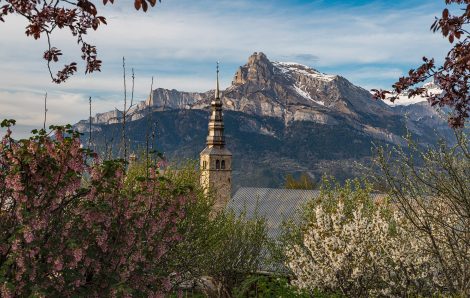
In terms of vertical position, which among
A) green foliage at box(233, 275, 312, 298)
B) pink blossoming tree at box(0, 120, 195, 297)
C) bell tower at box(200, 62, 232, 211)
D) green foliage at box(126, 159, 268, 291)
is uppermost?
bell tower at box(200, 62, 232, 211)

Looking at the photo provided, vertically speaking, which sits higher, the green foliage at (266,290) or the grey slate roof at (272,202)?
the grey slate roof at (272,202)

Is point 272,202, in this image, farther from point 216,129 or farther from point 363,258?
point 363,258

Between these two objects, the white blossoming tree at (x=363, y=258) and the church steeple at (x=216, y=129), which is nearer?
the white blossoming tree at (x=363, y=258)

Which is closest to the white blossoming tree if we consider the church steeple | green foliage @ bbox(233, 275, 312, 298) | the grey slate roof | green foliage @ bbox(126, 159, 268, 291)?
green foliage @ bbox(233, 275, 312, 298)

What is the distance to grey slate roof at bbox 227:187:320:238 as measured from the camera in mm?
54469

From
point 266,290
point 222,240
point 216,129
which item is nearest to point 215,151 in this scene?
point 216,129

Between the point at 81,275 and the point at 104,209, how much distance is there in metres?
1.10

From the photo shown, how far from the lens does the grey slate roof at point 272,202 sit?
179 feet

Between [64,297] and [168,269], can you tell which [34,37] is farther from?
[168,269]

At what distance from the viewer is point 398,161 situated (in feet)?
31.3

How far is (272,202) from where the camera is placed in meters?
56.2

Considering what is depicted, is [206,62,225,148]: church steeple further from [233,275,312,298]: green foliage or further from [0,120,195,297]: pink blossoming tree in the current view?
[0,120,195,297]: pink blossoming tree

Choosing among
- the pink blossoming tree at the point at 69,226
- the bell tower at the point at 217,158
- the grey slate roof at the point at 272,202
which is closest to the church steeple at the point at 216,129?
the bell tower at the point at 217,158

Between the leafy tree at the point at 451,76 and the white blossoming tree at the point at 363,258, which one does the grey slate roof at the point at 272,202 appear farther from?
the leafy tree at the point at 451,76
